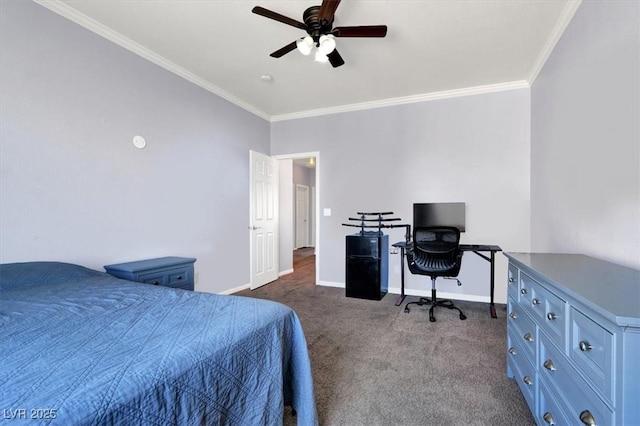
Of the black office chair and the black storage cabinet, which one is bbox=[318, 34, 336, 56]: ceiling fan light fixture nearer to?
the black office chair

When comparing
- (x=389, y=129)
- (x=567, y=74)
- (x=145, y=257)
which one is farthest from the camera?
(x=389, y=129)

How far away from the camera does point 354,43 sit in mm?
2818

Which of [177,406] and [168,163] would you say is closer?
[177,406]

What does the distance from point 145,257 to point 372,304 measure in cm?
262

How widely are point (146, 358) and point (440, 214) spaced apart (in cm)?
362

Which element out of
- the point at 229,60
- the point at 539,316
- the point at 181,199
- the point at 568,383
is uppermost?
the point at 229,60

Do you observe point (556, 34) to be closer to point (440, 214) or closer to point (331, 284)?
point (440, 214)

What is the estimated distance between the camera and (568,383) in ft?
3.69

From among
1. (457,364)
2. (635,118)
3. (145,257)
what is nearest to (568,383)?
(457,364)

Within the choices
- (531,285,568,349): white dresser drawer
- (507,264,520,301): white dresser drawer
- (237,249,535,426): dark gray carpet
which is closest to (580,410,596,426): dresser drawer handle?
(531,285,568,349): white dresser drawer

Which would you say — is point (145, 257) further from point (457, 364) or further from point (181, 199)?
point (457, 364)

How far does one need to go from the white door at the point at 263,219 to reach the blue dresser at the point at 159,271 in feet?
4.99

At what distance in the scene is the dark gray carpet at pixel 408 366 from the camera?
5.58ft

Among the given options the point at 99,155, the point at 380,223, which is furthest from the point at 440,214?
the point at 99,155
